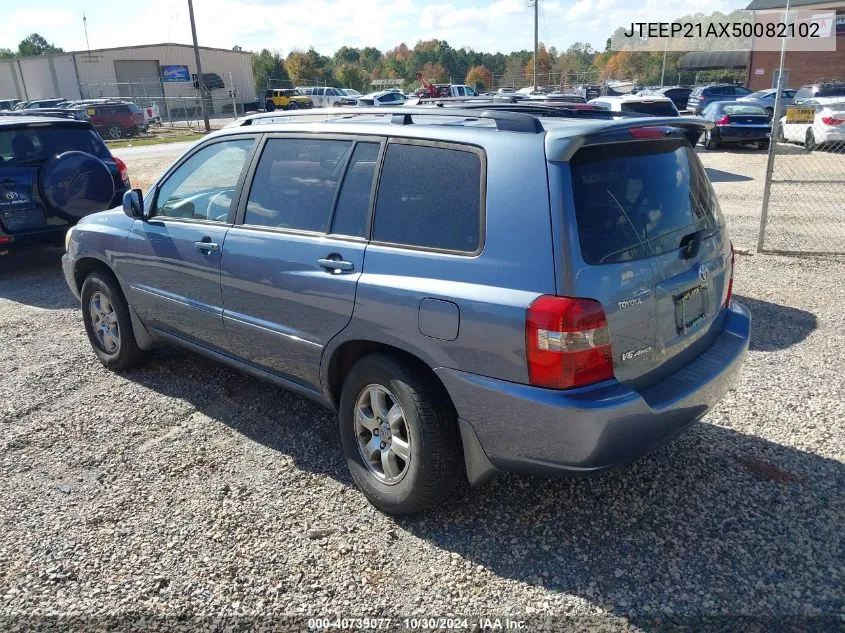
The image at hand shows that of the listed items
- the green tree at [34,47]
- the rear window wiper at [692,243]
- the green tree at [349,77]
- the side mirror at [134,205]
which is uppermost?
the green tree at [34,47]

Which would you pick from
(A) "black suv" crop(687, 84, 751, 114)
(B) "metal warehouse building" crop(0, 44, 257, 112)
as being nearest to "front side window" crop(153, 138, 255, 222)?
(A) "black suv" crop(687, 84, 751, 114)

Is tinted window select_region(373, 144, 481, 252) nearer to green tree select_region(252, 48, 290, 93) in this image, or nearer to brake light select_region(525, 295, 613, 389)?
brake light select_region(525, 295, 613, 389)

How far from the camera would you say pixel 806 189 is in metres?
12.9

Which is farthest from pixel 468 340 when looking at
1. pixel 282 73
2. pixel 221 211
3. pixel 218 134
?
pixel 282 73

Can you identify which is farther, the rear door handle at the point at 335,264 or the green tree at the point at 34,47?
the green tree at the point at 34,47

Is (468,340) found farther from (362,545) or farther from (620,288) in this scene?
(362,545)

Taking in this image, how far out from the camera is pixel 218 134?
428cm

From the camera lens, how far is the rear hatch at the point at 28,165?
7.67m

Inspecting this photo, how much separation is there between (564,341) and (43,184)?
6.74 m

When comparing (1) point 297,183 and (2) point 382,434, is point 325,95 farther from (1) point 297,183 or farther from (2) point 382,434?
(2) point 382,434

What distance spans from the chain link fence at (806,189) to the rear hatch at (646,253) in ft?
16.0

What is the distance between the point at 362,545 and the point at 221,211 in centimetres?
214

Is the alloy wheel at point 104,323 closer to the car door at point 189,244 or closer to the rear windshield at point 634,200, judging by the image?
the car door at point 189,244

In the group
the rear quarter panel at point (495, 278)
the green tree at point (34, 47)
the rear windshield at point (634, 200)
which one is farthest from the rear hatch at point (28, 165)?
the green tree at point (34, 47)
